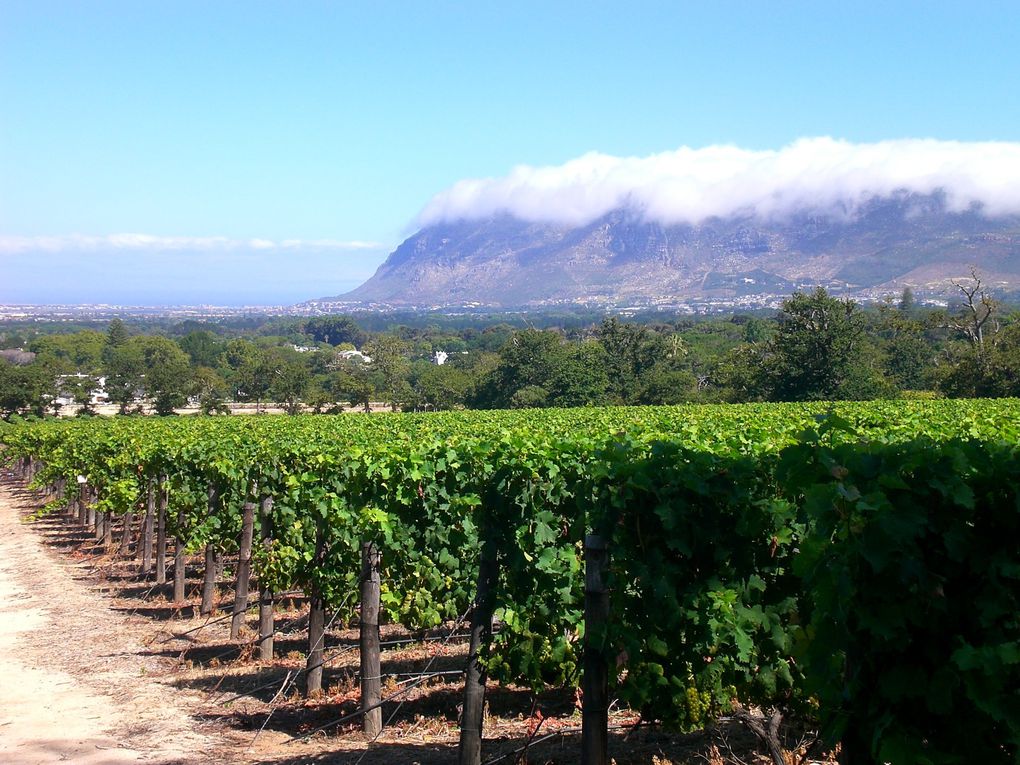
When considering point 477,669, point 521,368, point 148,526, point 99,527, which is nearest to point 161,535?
point 148,526

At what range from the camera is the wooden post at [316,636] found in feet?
30.5

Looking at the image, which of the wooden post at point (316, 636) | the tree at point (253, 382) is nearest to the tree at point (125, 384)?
the tree at point (253, 382)

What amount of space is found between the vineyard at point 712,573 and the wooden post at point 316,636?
0.07 ft

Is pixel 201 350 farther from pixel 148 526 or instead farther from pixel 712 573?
pixel 712 573

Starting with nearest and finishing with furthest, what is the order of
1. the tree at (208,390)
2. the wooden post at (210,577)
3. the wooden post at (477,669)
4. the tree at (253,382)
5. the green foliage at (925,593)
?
1. the green foliage at (925,593)
2. the wooden post at (477,669)
3. the wooden post at (210,577)
4. the tree at (208,390)
5. the tree at (253,382)

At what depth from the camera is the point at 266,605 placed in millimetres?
10844

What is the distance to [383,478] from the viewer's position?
326 inches

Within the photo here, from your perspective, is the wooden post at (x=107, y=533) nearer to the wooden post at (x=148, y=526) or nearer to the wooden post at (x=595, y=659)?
the wooden post at (x=148, y=526)

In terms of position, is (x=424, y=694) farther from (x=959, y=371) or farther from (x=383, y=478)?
(x=959, y=371)

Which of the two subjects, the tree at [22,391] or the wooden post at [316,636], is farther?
the tree at [22,391]

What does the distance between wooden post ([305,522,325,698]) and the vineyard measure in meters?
0.02

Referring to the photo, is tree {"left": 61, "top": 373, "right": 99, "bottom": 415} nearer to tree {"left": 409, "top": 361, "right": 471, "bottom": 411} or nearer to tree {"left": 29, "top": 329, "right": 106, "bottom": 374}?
tree {"left": 409, "top": 361, "right": 471, "bottom": 411}

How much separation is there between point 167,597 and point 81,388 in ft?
279

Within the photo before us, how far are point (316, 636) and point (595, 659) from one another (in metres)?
5.14
